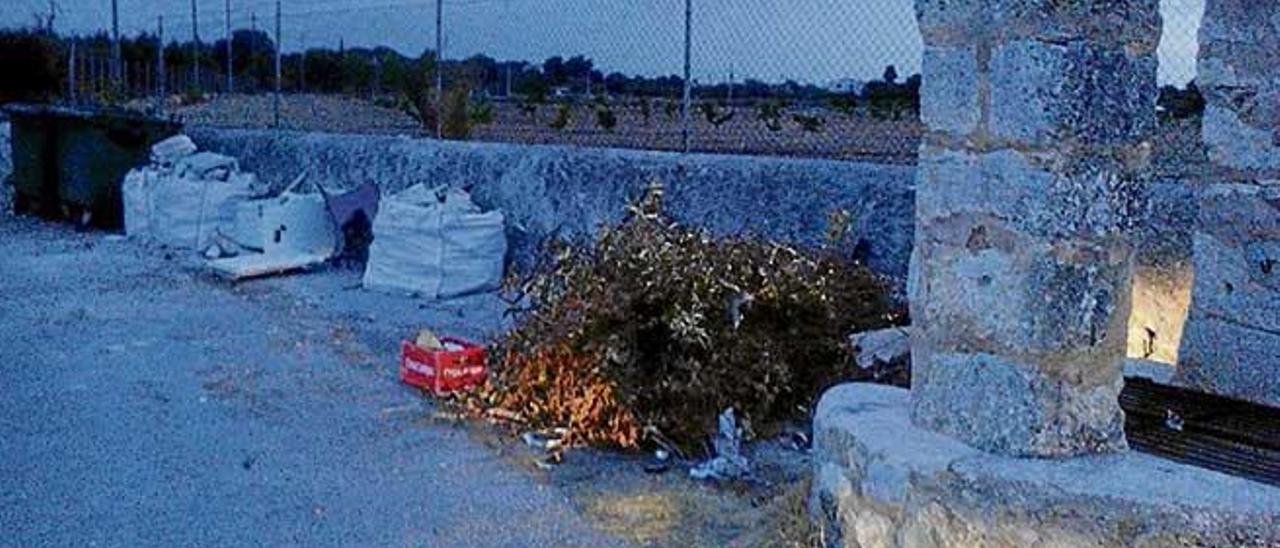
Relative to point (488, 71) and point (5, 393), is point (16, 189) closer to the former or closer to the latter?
point (488, 71)

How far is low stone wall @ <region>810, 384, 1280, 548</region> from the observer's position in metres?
2.48

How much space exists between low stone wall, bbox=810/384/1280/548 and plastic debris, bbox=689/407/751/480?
3.92 ft

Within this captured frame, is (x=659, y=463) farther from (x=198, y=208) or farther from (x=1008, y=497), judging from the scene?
(x=198, y=208)

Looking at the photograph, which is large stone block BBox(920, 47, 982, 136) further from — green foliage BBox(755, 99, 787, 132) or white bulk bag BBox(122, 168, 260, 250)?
white bulk bag BBox(122, 168, 260, 250)

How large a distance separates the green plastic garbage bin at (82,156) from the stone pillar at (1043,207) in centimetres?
1054

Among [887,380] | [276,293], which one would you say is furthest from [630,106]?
[887,380]

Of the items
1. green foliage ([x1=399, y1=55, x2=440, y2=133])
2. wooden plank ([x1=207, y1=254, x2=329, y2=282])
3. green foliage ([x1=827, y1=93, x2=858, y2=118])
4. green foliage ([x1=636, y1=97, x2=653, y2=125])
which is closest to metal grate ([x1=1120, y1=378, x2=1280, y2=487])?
green foliage ([x1=827, y1=93, x2=858, y2=118])

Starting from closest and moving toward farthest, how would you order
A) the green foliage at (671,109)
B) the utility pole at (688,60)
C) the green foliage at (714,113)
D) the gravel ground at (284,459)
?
the gravel ground at (284,459) → the utility pole at (688,60) → the green foliage at (714,113) → the green foliage at (671,109)

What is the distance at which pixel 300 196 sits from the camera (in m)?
9.68

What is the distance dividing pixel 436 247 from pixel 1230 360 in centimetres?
519

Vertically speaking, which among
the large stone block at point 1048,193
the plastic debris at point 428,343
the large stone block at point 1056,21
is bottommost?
the plastic debris at point 428,343

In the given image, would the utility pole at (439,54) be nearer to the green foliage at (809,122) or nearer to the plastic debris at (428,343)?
the green foliage at (809,122)

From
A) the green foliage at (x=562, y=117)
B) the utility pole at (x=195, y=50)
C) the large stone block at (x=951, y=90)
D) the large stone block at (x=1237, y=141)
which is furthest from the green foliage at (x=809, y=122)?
the utility pole at (x=195, y=50)

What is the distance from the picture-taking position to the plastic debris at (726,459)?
4.39 m
